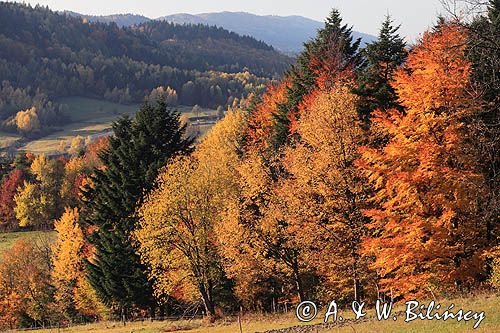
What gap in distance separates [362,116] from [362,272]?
10.6 metres

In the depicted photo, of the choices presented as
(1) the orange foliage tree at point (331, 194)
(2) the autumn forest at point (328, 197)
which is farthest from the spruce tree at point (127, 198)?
(1) the orange foliage tree at point (331, 194)

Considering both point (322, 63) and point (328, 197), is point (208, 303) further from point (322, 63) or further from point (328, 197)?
point (322, 63)

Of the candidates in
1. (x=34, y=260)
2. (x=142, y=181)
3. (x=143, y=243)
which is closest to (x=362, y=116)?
(x=143, y=243)

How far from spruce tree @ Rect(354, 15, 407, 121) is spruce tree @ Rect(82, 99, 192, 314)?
20591mm

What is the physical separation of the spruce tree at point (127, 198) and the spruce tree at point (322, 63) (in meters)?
10.8

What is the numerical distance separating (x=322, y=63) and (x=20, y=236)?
78.9 metres

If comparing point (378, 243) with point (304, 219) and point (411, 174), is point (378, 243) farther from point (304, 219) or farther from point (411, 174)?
point (304, 219)

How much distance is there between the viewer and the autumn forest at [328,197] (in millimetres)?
25047

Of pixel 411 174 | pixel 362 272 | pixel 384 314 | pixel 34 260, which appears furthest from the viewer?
pixel 34 260

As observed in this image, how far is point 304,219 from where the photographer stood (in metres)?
31.3

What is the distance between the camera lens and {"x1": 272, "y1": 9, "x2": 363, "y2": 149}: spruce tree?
4881 cm

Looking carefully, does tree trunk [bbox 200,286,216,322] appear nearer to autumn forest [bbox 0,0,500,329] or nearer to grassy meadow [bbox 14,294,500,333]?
autumn forest [bbox 0,0,500,329]
